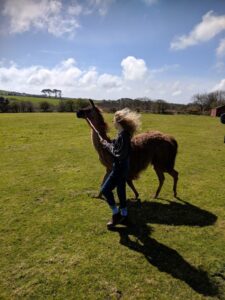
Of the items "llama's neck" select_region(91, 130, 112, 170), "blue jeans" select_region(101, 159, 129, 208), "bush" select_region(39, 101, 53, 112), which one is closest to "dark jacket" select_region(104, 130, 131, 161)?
"blue jeans" select_region(101, 159, 129, 208)

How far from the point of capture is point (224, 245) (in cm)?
466

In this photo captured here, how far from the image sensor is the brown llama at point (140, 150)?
6438 millimetres

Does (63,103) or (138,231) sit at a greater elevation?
(63,103)

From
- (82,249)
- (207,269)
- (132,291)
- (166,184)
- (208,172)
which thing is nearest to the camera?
(132,291)

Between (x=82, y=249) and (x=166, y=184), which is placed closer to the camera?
(x=82, y=249)

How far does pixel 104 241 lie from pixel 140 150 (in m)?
2.50

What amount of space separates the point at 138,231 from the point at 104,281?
1557 mm

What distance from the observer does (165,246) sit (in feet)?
15.1

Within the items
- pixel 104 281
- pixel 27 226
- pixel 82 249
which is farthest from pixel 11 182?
pixel 104 281

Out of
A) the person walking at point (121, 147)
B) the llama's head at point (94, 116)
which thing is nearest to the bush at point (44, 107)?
the llama's head at point (94, 116)

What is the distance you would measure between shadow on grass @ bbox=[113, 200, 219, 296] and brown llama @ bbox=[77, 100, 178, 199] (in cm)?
76

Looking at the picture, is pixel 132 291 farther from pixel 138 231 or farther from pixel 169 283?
pixel 138 231

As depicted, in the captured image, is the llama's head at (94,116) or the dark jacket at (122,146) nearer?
the dark jacket at (122,146)

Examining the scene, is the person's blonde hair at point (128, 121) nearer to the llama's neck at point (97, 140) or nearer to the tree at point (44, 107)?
the llama's neck at point (97, 140)
